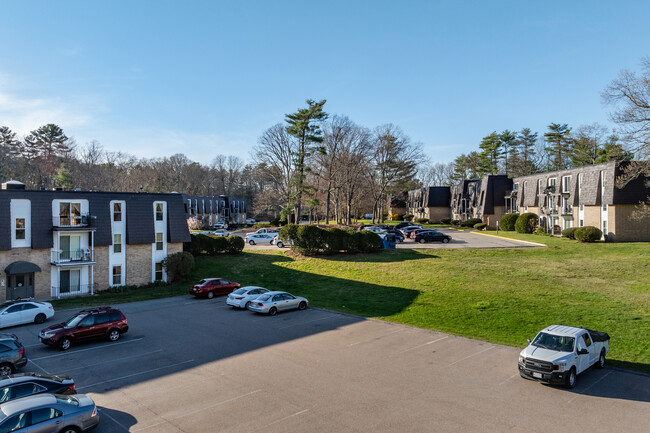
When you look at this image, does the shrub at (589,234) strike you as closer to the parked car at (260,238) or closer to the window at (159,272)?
the parked car at (260,238)

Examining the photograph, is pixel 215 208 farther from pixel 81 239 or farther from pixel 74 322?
pixel 74 322

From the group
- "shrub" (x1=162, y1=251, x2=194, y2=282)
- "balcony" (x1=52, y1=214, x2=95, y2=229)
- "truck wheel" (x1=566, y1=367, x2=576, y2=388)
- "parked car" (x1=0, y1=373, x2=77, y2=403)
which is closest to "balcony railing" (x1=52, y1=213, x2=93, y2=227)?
"balcony" (x1=52, y1=214, x2=95, y2=229)

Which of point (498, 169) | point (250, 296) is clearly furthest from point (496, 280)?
point (498, 169)

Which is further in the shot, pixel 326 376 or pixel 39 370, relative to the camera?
→ pixel 39 370

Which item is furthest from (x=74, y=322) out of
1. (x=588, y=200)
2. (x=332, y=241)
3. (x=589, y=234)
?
(x=588, y=200)

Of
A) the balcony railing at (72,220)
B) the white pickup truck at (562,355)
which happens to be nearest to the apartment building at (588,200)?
the white pickup truck at (562,355)

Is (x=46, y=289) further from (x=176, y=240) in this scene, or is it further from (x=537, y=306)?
(x=537, y=306)
